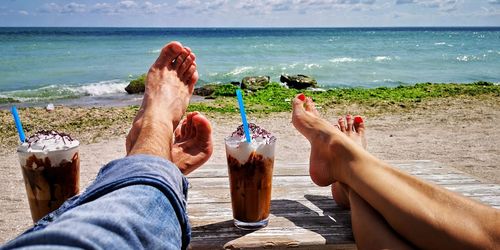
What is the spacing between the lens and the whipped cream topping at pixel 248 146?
5.86 feet

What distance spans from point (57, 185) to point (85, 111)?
23.5 feet

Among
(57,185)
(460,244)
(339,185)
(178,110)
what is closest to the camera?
(460,244)

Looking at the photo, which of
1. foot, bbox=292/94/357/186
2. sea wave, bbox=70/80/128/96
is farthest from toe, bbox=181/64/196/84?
sea wave, bbox=70/80/128/96

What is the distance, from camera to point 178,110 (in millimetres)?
2418

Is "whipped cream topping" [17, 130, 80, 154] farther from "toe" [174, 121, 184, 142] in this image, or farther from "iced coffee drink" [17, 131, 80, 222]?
"toe" [174, 121, 184, 142]

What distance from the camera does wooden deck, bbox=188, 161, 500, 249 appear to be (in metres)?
1.78

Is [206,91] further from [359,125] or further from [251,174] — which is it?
[251,174]

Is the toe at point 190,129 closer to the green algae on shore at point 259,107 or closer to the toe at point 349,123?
the toe at point 349,123

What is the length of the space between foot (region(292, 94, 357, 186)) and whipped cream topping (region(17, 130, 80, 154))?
0.97 metres

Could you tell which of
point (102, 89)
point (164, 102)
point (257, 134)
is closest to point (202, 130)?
point (164, 102)

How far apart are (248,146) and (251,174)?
106mm

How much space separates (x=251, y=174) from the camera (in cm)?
181

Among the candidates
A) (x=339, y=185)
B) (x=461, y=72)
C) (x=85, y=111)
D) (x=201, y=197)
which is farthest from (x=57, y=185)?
(x=461, y=72)

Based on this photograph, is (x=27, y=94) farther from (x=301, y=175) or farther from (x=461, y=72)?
(x=461, y=72)
